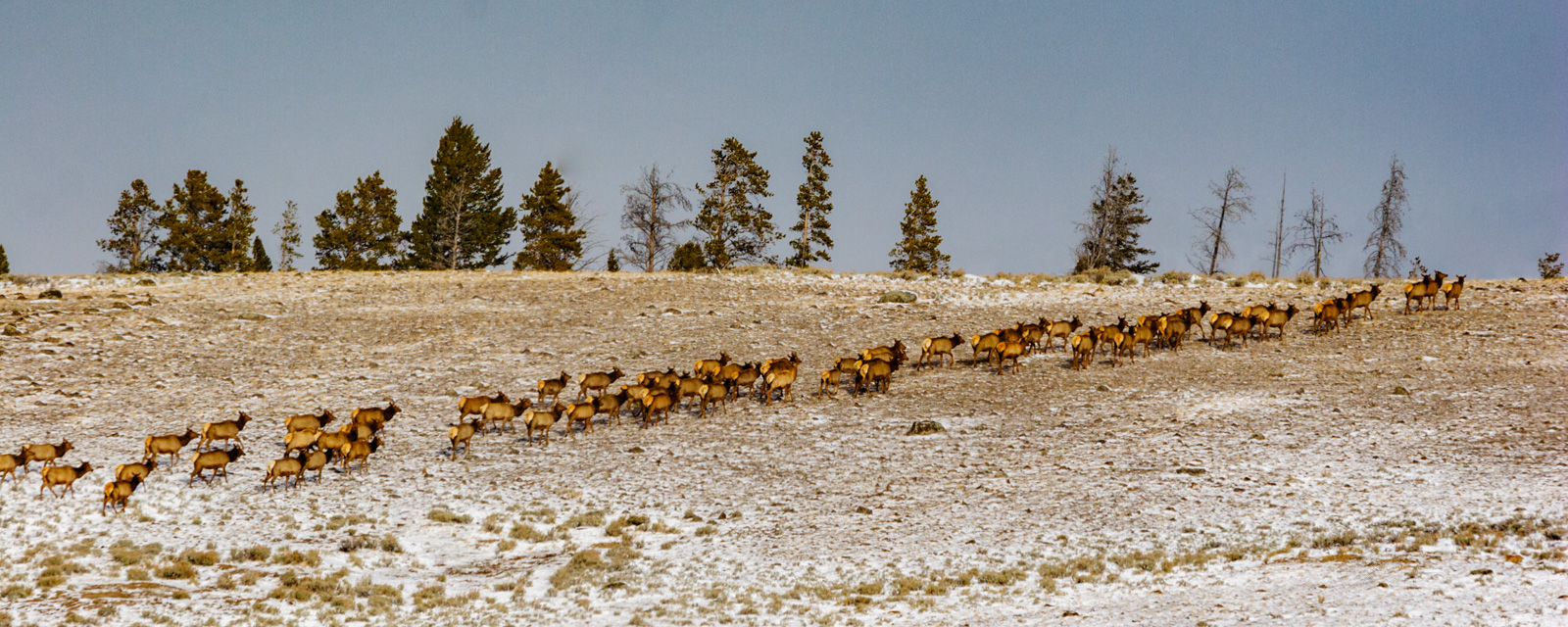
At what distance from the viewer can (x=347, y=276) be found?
45469mm

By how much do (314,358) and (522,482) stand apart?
1334 centimetres

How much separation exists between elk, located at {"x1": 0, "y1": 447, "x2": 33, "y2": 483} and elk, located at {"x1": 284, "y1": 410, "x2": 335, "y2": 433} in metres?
4.38

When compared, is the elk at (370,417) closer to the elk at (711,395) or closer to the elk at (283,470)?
the elk at (283,470)

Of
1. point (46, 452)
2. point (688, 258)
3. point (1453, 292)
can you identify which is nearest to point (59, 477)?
point (46, 452)

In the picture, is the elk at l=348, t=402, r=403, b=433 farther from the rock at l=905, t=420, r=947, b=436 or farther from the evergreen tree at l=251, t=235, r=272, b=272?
the evergreen tree at l=251, t=235, r=272, b=272

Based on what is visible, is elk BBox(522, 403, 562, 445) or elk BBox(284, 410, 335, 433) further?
elk BBox(522, 403, 562, 445)

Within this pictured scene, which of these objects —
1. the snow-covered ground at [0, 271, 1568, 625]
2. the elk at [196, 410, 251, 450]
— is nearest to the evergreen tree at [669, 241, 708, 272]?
the snow-covered ground at [0, 271, 1568, 625]

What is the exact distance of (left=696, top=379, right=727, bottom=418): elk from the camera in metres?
24.2

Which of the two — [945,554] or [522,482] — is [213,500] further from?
[945,554]

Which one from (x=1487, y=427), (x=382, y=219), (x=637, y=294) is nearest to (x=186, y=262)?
(x=382, y=219)

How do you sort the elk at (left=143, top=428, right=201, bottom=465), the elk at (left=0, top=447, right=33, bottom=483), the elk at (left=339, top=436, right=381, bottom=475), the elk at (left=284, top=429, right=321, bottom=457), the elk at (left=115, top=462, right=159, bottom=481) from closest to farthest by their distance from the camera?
the elk at (left=115, top=462, right=159, bottom=481) < the elk at (left=0, top=447, right=33, bottom=483) < the elk at (left=143, top=428, right=201, bottom=465) < the elk at (left=339, top=436, right=381, bottom=475) < the elk at (left=284, top=429, right=321, bottom=457)

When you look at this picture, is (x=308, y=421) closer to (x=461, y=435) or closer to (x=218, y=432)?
(x=218, y=432)

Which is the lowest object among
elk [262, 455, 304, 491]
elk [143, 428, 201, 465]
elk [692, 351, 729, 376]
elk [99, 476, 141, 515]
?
elk [99, 476, 141, 515]

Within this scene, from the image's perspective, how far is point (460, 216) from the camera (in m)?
61.6
